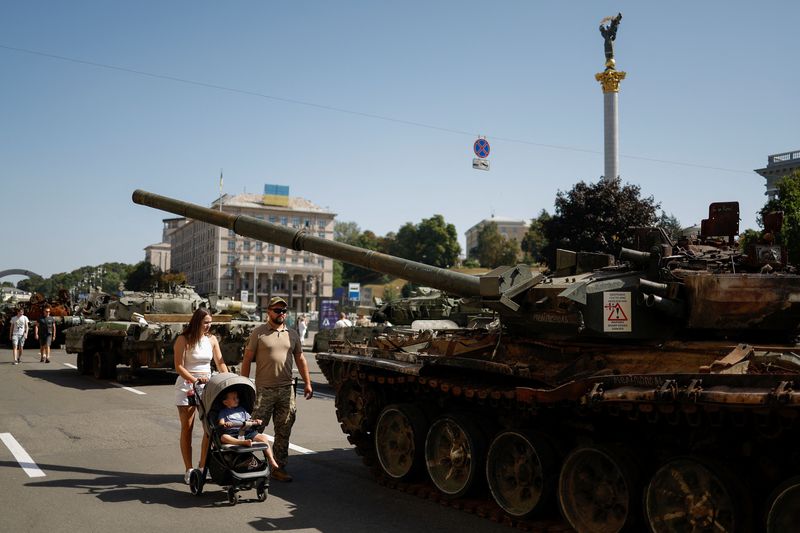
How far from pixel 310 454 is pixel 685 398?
5866 mm

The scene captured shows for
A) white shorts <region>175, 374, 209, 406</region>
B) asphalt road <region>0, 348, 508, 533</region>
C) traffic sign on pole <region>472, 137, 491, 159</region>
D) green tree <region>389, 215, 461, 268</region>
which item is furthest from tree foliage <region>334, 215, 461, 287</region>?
white shorts <region>175, 374, 209, 406</region>

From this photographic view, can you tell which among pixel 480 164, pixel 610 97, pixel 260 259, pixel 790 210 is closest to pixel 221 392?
pixel 480 164

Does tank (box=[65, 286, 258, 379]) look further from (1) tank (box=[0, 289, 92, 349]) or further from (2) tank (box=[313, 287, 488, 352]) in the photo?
(1) tank (box=[0, 289, 92, 349])

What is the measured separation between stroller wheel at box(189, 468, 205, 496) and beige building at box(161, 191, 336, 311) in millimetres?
102401

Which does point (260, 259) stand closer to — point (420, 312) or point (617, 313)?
point (420, 312)

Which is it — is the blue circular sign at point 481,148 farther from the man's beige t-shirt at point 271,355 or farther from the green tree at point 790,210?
the man's beige t-shirt at point 271,355

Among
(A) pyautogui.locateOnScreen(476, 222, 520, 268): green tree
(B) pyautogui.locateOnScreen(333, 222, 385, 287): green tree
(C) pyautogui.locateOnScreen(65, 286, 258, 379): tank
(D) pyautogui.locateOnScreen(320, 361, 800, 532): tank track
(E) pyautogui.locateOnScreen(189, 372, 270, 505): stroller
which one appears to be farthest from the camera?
(B) pyautogui.locateOnScreen(333, 222, 385, 287): green tree

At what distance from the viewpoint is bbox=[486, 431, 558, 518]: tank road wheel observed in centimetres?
642

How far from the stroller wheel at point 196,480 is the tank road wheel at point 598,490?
3548 mm

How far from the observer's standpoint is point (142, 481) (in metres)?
8.07

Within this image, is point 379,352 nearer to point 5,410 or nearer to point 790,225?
→ point 5,410

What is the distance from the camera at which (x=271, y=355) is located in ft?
26.5

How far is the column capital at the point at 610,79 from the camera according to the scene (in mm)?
43656

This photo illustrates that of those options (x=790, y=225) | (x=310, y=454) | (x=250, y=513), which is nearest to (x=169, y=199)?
(x=310, y=454)
